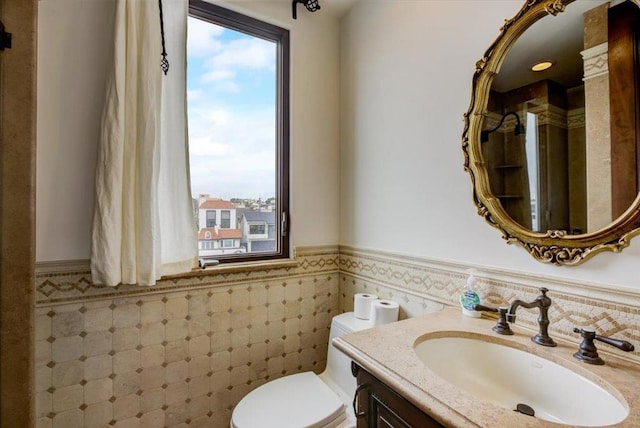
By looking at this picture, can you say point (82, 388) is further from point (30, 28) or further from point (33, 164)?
point (30, 28)

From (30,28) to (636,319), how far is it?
6.24 ft

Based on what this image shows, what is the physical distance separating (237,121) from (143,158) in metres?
0.57

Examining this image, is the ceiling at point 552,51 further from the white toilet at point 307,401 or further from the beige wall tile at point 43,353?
the beige wall tile at point 43,353

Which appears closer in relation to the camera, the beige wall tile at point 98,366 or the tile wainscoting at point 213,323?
the tile wainscoting at point 213,323

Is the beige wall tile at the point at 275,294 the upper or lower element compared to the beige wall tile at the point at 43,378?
upper

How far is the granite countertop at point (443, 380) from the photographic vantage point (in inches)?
24.3

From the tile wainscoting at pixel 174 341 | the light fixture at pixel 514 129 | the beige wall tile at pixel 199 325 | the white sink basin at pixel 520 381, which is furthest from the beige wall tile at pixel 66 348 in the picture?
the light fixture at pixel 514 129

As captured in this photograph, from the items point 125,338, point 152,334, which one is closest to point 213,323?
point 152,334

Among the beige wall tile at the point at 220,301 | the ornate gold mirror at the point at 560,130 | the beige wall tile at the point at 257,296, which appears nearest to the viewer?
the ornate gold mirror at the point at 560,130

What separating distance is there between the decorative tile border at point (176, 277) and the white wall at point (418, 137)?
0.24 metres

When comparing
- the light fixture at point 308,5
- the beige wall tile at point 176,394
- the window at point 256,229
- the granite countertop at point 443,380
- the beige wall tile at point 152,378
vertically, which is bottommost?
the beige wall tile at point 176,394

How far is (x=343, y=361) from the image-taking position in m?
1.52

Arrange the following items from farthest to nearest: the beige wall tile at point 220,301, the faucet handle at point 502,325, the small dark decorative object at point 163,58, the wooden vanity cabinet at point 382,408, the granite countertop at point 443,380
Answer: the beige wall tile at point 220,301, the small dark decorative object at point 163,58, the faucet handle at point 502,325, the wooden vanity cabinet at point 382,408, the granite countertop at point 443,380

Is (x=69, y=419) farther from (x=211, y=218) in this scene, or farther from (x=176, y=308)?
(x=211, y=218)
